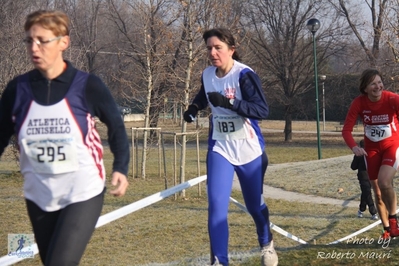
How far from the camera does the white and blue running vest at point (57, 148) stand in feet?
12.1

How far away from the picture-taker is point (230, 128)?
5.85 meters

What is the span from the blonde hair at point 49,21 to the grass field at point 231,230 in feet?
12.9

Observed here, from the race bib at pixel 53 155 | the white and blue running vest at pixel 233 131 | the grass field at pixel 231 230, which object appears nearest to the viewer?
the race bib at pixel 53 155

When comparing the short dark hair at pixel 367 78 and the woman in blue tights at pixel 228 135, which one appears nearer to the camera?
the woman in blue tights at pixel 228 135

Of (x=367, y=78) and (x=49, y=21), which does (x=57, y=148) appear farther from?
(x=367, y=78)

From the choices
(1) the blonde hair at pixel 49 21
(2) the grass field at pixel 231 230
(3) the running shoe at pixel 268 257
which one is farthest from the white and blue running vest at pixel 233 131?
(1) the blonde hair at pixel 49 21

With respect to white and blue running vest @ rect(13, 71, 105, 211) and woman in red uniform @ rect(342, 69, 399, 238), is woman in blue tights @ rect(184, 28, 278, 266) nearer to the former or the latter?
woman in red uniform @ rect(342, 69, 399, 238)

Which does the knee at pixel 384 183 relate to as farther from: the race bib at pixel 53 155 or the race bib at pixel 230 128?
the race bib at pixel 53 155

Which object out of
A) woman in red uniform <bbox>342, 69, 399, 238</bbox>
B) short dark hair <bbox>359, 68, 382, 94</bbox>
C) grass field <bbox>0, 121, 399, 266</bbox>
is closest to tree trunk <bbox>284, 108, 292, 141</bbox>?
grass field <bbox>0, 121, 399, 266</bbox>

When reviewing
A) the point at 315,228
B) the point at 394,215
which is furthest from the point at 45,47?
the point at 315,228

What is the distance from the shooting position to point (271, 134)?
4431 cm

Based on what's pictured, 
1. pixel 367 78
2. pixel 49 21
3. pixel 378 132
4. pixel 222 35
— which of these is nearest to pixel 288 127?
pixel 378 132

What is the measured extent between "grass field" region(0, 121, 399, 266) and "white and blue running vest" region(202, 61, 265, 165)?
160cm

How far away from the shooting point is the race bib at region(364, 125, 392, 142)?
24.6 ft
